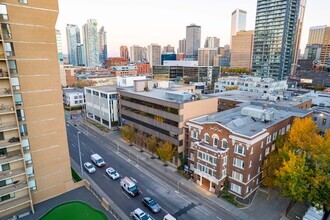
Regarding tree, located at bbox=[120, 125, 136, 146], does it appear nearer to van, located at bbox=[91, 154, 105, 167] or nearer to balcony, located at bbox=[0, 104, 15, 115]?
van, located at bbox=[91, 154, 105, 167]

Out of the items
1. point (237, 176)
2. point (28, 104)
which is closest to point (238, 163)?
point (237, 176)

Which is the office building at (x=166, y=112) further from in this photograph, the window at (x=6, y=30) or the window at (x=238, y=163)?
the window at (x=6, y=30)

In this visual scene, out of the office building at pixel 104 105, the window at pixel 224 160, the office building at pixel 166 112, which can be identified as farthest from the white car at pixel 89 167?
the window at pixel 224 160

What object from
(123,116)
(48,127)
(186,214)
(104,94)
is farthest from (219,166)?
(104,94)

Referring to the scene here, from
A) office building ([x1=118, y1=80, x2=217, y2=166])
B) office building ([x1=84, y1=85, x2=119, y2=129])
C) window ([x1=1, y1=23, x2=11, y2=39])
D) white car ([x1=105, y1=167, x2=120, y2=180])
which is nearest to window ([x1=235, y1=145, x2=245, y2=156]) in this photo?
office building ([x1=118, y1=80, x2=217, y2=166])

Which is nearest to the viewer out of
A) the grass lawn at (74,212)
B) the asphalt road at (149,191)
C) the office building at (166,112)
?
the grass lawn at (74,212)
